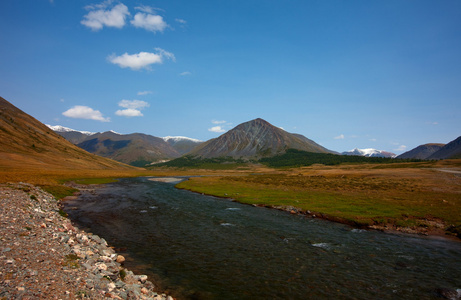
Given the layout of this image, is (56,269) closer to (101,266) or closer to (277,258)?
(101,266)

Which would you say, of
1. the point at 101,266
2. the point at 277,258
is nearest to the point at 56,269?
the point at 101,266

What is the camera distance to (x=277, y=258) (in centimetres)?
2250

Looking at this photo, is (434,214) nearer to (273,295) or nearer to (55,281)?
(273,295)

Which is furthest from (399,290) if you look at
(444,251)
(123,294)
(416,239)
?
(123,294)

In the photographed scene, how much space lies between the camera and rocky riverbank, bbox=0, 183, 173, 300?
10586mm

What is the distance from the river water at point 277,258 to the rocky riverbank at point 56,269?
2.81m

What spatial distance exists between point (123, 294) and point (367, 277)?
18.4m

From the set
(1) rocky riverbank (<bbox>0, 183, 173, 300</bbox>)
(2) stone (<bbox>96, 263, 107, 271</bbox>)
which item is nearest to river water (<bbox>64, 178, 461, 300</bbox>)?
(1) rocky riverbank (<bbox>0, 183, 173, 300</bbox>)

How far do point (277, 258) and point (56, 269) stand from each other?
17633 mm

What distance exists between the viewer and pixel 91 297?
11211 millimetres

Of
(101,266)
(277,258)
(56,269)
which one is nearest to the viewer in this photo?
(56,269)

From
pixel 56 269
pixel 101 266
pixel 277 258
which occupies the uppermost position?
pixel 56 269

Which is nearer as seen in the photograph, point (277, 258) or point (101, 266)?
point (101, 266)

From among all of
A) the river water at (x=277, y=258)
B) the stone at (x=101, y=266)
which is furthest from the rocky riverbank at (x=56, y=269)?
the river water at (x=277, y=258)
